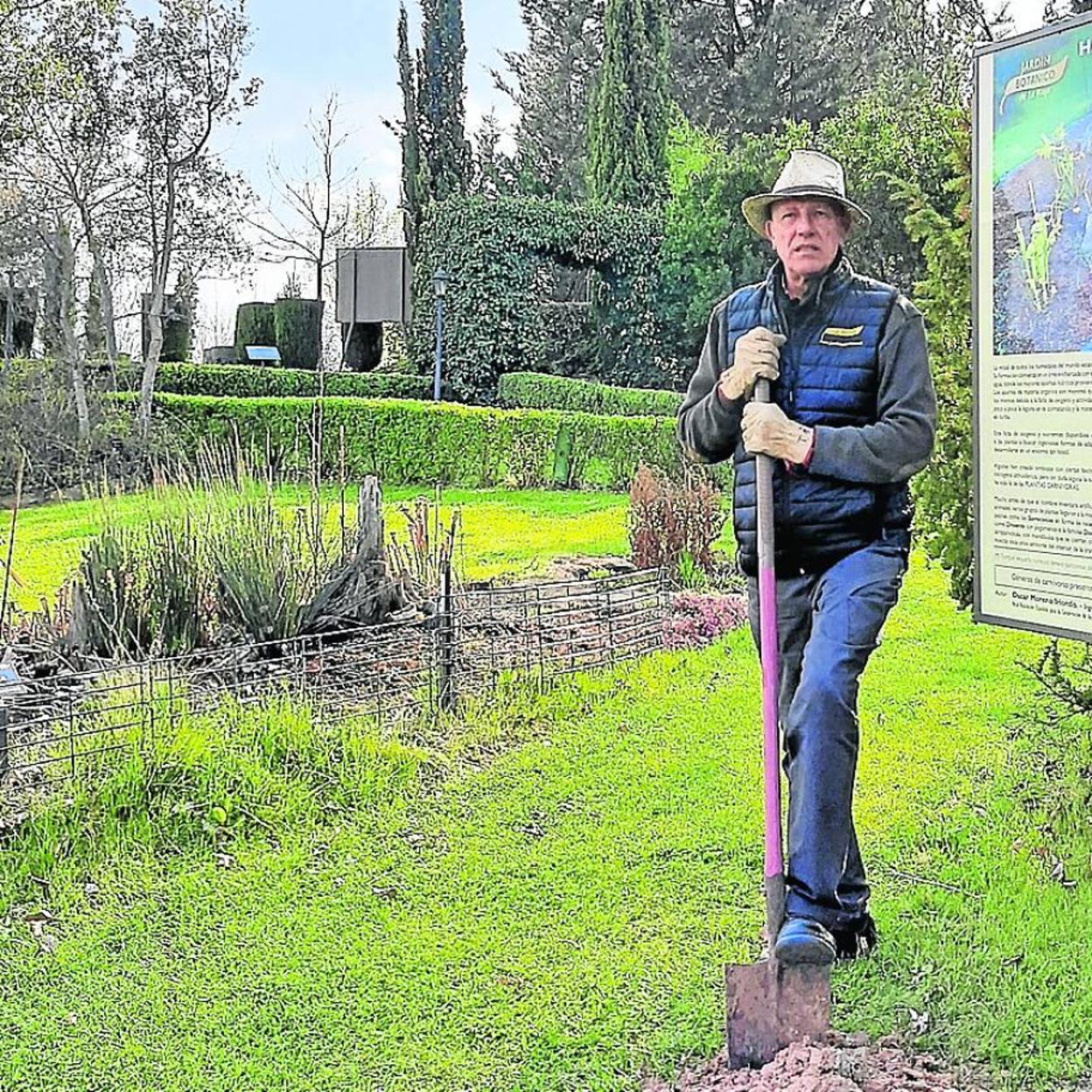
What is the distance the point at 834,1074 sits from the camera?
281 cm

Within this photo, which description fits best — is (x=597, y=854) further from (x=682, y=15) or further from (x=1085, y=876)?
(x=682, y=15)

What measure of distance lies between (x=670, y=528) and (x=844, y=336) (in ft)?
20.0

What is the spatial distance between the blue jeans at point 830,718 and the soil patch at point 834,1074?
32 cm

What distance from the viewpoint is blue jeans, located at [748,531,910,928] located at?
323cm

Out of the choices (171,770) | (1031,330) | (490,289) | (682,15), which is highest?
(682,15)

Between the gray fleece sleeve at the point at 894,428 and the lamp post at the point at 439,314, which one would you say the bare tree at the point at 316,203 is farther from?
the gray fleece sleeve at the point at 894,428

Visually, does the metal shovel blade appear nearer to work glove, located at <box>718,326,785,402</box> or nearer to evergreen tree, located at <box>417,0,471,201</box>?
work glove, located at <box>718,326,785,402</box>

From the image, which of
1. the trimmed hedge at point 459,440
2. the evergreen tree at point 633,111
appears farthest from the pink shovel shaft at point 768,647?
the evergreen tree at point 633,111

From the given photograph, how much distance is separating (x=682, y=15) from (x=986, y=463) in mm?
33127

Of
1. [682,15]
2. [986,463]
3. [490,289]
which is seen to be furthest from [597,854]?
[682,15]

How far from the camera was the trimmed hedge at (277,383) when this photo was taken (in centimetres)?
2362

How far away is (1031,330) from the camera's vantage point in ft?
12.2

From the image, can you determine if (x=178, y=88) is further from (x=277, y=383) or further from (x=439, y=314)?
(x=439, y=314)

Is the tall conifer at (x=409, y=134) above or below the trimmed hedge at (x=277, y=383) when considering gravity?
above
